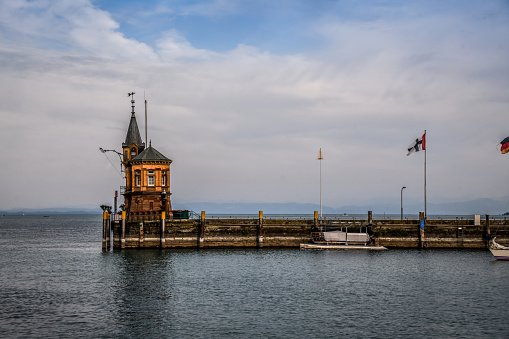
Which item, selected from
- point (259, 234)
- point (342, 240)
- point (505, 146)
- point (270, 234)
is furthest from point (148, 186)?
point (505, 146)

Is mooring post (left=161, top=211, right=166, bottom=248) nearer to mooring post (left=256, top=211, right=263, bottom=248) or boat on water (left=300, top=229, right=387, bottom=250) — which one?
mooring post (left=256, top=211, right=263, bottom=248)

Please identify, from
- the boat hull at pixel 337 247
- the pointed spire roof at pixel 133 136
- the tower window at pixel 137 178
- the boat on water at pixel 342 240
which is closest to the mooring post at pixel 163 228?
the tower window at pixel 137 178

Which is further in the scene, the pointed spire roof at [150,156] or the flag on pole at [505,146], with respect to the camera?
the pointed spire roof at [150,156]

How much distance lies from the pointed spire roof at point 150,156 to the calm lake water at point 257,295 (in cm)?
1420

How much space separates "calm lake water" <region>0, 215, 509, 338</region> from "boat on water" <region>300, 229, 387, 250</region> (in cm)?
429

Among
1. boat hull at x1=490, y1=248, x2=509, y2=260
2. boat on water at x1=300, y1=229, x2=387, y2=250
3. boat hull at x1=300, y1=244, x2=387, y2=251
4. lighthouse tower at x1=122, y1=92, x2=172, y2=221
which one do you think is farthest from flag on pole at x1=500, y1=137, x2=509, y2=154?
lighthouse tower at x1=122, y1=92, x2=172, y2=221

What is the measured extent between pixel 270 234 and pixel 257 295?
2864cm

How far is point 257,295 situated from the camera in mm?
44406

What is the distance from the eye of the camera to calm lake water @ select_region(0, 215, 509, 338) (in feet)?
113

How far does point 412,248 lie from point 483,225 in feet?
32.8

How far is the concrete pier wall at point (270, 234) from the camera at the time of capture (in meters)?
70.6

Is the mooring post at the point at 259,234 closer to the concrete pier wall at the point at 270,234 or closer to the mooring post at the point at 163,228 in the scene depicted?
the concrete pier wall at the point at 270,234

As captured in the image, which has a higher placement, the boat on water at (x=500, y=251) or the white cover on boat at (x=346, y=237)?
the white cover on boat at (x=346, y=237)

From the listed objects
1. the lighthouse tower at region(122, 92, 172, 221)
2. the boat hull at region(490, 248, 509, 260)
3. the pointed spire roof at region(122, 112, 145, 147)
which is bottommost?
the boat hull at region(490, 248, 509, 260)
